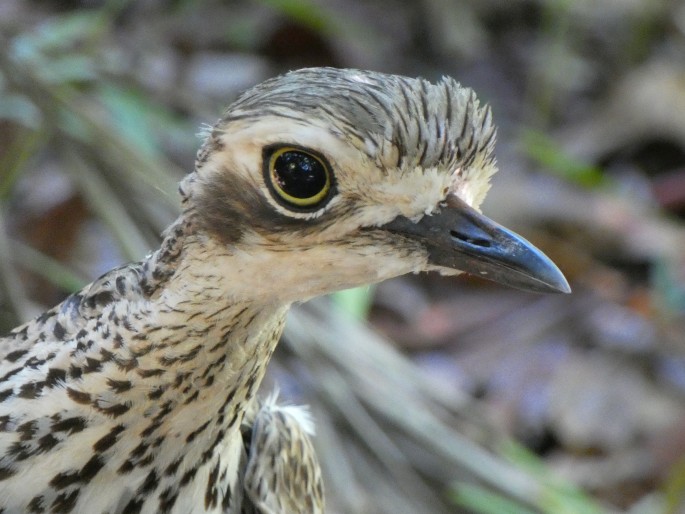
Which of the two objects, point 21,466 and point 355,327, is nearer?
point 21,466

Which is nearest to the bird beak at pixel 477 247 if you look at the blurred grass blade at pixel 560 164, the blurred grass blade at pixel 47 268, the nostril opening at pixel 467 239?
the nostril opening at pixel 467 239

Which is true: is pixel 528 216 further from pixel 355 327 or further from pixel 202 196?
pixel 202 196

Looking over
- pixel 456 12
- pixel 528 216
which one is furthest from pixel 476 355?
pixel 456 12

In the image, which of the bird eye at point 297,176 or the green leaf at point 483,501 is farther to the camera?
the green leaf at point 483,501

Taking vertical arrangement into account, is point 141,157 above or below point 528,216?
below

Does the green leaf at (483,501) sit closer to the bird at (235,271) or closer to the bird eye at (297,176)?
the bird at (235,271)

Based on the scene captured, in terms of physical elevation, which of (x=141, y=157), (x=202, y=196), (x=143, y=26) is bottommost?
(x=202, y=196)

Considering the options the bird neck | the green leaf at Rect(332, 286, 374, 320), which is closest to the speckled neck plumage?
the bird neck

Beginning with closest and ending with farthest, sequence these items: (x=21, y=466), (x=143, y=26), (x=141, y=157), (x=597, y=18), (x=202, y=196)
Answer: (x=202, y=196) → (x=21, y=466) → (x=141, y=157) → (x=143, y=26) → (x=597, y=18)
